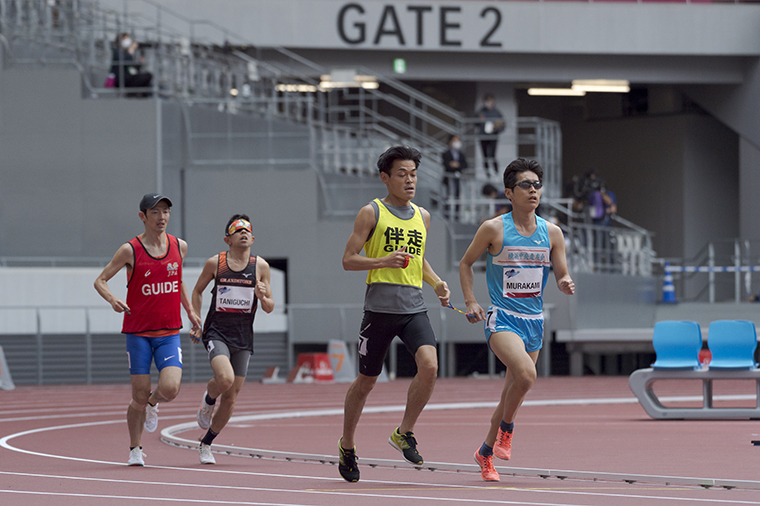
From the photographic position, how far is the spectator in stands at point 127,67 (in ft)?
91.4

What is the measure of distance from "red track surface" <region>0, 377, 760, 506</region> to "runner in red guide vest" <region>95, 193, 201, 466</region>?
0.64 meters

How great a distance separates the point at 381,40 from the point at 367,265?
26.8 m

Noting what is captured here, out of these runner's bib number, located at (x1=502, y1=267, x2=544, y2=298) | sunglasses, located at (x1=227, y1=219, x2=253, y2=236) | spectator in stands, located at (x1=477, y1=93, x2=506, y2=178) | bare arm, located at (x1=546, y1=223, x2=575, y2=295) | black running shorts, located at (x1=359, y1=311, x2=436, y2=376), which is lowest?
black running shorts, located at (x1=359, y1=311, x2=436, y2=376)

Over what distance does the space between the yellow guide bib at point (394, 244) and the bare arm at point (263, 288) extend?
190 cm

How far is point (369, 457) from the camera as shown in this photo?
1103 cm

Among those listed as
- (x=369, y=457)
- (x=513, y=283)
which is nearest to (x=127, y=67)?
(x=369, y=457)

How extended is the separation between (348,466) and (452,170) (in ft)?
66.8

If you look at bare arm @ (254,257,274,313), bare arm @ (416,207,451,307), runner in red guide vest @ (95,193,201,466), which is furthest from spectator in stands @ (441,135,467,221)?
bare arm @ (416,207,451,307)

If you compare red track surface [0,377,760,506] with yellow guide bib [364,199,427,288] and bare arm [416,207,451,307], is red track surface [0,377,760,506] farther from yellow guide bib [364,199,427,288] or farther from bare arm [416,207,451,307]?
yellow guide bib [364,199,427,288]

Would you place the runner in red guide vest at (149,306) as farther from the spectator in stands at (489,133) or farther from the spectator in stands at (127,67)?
the spectator in stands at (489,133)

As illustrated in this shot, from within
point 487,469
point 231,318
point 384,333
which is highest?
point 384,333

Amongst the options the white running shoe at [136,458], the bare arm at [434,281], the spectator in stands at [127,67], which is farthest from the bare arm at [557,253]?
the spectator in stands at [127,67]

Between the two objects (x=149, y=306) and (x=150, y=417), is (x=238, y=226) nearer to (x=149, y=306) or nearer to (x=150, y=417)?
(x=149, y=306)

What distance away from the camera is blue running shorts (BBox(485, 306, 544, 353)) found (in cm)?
902
